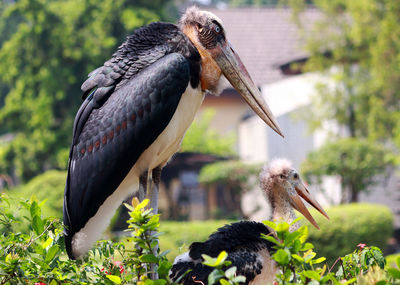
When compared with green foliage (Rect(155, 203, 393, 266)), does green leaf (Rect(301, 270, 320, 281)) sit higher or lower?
higher

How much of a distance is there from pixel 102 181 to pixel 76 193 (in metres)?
0.17

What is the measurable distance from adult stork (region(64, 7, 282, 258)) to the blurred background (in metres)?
5.69

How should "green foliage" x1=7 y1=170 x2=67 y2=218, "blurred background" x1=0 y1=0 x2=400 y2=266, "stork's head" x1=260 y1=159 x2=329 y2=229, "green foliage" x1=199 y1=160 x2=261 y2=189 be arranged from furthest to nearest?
"green foliage" x1=199 y1=160 x2=261 y2=189
"blurred background" x1=0 y1=0 x2=400 y2=266
"green foliage" x1=7 y1=170 x2=67 y2=218
"stork's head" x1=260 y1=159 x2=329 y2=229

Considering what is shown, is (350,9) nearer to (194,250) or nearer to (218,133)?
(218,133)

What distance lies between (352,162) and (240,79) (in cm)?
1098

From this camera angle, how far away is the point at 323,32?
51.5 feet

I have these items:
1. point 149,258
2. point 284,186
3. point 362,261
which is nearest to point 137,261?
point 149,258

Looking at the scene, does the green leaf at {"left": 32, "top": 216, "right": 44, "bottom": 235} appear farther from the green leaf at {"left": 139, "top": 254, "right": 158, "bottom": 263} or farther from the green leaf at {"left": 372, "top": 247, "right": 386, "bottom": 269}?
the green leaf at {"left": 372, "top": 247, "right": 386, "bottom": 269}

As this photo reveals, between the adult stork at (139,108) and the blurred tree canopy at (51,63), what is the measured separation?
14.8m

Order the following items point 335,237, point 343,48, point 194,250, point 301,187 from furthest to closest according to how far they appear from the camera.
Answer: point 343,48 → point 335,237 → point 301,187 → point 194,250

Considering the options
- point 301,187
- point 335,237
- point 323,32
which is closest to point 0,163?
point 323,32

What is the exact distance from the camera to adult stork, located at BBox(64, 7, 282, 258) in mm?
3436

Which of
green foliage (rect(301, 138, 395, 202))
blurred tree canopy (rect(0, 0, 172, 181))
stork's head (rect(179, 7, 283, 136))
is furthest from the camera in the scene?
blurred tree canopy (rect(0, 0, 172, 181))

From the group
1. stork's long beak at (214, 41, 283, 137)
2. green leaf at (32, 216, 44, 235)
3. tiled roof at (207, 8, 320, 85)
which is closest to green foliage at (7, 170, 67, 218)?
stork's long beak at (214, 41, 283, 137)
